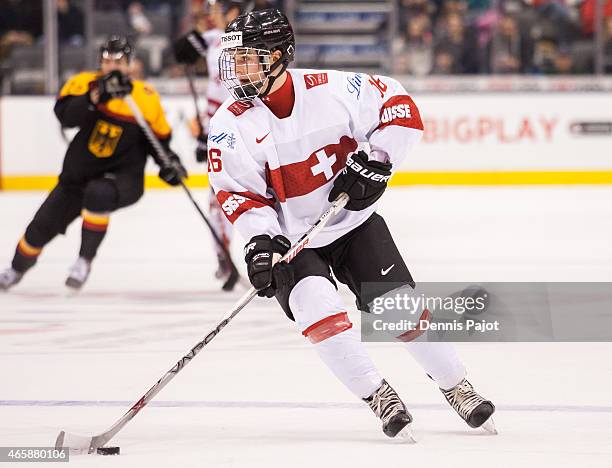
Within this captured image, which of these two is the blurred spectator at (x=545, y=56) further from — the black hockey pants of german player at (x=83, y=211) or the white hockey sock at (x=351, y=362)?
the white hockey sock at (x=351, y=362)

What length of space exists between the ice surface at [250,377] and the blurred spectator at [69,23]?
358 cm

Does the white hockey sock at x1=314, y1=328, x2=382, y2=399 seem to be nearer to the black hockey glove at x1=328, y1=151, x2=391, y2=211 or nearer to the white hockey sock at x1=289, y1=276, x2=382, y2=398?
the white hockey sock at x1=289, y1=276, x2=382, y2=398

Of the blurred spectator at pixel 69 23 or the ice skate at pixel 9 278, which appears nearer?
the ice skate at pixel 9 278

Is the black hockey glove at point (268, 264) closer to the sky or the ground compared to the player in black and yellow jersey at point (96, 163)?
closer to the sky

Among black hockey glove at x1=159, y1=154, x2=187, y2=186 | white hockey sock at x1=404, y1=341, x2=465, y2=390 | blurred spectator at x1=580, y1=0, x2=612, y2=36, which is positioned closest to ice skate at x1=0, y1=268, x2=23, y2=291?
black hockey glove at x1=159, y1=154, x2=187, y2=186

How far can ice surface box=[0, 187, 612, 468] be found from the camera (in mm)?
3014

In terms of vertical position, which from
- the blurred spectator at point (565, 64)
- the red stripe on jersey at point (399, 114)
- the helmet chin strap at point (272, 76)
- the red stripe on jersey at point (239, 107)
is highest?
the helmet chin strap at point (272, 76)

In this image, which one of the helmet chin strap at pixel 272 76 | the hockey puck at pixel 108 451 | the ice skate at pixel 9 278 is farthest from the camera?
the ice skate at pixel 9 278

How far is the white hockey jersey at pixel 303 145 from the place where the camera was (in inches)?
123

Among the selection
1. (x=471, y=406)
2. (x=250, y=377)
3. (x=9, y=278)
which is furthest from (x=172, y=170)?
(x=471, y=406)

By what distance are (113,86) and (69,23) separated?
5.03 meters

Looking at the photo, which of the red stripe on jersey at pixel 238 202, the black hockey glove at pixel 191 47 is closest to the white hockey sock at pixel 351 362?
the red stripe on jersey at pixel 238 202

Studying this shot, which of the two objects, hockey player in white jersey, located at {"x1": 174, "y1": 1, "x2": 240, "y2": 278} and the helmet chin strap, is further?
hockey player in white jersey, located at {"x1": 174, "y1": 1, "x2": 240, "y2": 278}

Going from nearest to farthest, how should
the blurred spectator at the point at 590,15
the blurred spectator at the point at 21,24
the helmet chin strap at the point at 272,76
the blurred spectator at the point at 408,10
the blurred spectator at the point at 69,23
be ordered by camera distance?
the helmet chin strap at the point at 272,76, the blurred spectator at the point at 69,23, the blurred spectator at the point at 21,24, the blurred spectator at the point at 590,15, the blurred spectator at the point at 408,10
